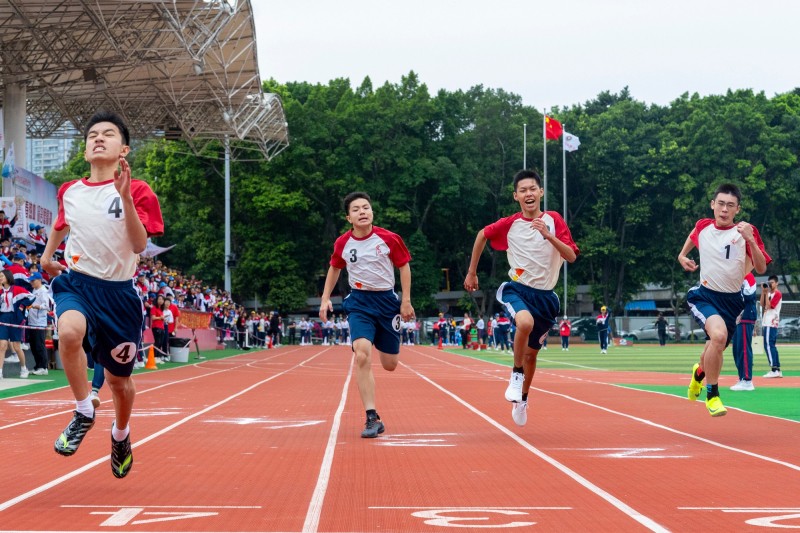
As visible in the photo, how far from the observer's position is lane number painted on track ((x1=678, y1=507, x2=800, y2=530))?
5.60 meters

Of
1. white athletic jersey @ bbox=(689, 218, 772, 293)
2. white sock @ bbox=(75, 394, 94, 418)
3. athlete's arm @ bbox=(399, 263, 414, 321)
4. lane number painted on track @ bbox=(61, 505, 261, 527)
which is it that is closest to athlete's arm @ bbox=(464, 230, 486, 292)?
athlete's arm @ bbox=(399, 263, 414, 321)

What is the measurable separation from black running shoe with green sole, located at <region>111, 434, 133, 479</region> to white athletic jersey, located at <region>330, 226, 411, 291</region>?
3.95 meters

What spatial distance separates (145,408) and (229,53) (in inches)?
1121

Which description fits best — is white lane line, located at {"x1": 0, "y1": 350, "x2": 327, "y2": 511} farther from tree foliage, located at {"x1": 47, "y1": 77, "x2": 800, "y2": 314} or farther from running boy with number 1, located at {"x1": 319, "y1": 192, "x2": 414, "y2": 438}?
tree foliage, located at {"x1": 47, "y1": 77, "x2": 800, "y2": 314}

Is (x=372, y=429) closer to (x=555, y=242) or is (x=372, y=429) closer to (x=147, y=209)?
(x=555, y=242)

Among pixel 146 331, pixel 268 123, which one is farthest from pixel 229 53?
pixel 146 331

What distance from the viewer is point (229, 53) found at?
4019cm

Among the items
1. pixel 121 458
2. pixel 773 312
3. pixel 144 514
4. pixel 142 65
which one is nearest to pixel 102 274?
pixel 121 458

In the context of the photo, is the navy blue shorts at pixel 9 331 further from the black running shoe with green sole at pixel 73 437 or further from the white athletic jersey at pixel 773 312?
the white athletic jersey at pixel 773 312

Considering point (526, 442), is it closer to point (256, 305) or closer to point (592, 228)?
point (592, 228)

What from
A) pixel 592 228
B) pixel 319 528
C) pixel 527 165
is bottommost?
pixel 319 528

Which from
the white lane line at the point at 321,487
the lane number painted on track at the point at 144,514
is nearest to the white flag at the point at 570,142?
the white lane line at the point at 321,487

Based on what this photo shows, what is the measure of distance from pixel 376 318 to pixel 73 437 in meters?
4.19

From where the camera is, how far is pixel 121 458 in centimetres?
688
